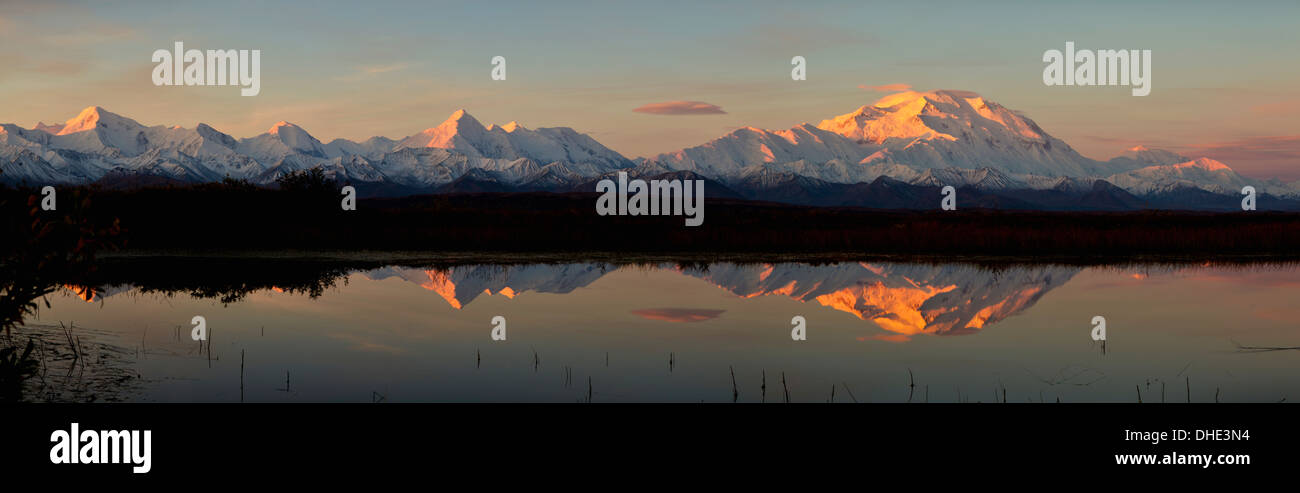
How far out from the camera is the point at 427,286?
3197cm

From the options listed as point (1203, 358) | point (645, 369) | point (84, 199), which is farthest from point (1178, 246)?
point (84, 199)

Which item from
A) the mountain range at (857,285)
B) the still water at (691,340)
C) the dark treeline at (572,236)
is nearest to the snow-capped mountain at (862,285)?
the mountain range at (857,285)

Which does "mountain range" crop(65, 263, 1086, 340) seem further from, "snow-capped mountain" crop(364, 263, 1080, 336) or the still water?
the still water

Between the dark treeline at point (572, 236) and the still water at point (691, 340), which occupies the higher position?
the dark treeline at point (572, 236)

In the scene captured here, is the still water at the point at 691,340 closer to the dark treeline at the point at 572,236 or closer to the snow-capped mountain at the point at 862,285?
the snow-capped mountain at the point at 862,285

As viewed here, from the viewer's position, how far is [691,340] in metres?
21.4

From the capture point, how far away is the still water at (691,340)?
16250 millimetres

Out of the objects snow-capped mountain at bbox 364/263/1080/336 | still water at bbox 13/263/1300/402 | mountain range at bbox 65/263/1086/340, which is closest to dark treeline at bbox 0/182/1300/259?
mountain range at bbox 65/263/1086/340

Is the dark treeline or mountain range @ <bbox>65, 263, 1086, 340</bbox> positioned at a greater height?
the dark treeline

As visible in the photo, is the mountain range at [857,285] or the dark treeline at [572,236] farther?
the dark treeline at [572,236]

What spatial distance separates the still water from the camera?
640 inches

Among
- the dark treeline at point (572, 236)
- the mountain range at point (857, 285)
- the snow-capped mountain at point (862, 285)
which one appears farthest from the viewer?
the dark treeline at point (572, 236)
